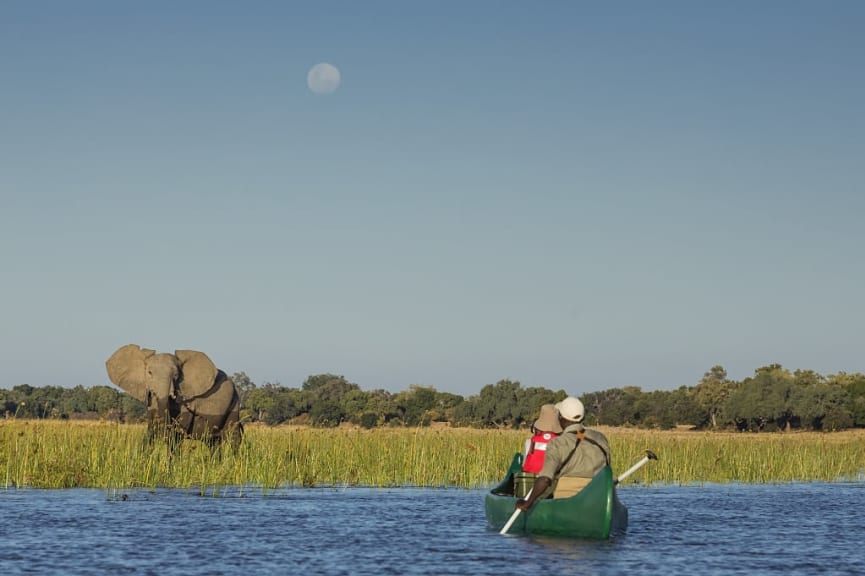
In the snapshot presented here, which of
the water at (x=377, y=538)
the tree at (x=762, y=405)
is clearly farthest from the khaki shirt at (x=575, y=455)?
the tree at (x=762, y=405)

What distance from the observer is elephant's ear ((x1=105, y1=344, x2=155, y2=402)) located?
28.9 meters

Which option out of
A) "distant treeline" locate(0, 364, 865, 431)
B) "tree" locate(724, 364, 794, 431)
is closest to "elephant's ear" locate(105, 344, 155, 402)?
"distant treeline" locate(0, 364, 865, 431)

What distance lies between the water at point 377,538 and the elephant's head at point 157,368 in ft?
18.7

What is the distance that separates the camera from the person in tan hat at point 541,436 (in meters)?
18.6

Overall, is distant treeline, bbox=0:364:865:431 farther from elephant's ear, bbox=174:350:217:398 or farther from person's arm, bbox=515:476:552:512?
person's arm, bbox=515:476:552:512

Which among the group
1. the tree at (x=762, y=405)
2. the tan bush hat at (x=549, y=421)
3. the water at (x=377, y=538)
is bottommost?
the water at (x=377, y=538)

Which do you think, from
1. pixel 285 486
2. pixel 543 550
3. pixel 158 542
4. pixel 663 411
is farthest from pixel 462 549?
pixel 663 411

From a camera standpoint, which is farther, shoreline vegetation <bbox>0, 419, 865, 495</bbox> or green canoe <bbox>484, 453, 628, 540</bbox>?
shoreline vegetation <bbox>0, 419, 865, 495</bbox>

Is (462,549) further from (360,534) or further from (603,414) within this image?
(603,414)

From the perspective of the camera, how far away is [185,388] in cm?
2864

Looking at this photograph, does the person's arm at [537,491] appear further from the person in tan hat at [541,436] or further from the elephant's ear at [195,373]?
the elephant's ear at [195,373]

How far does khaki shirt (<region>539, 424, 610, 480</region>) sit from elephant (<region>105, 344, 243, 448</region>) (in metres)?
12.7

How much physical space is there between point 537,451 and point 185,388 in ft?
40.8

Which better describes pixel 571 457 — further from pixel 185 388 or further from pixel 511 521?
pixel 185 388
